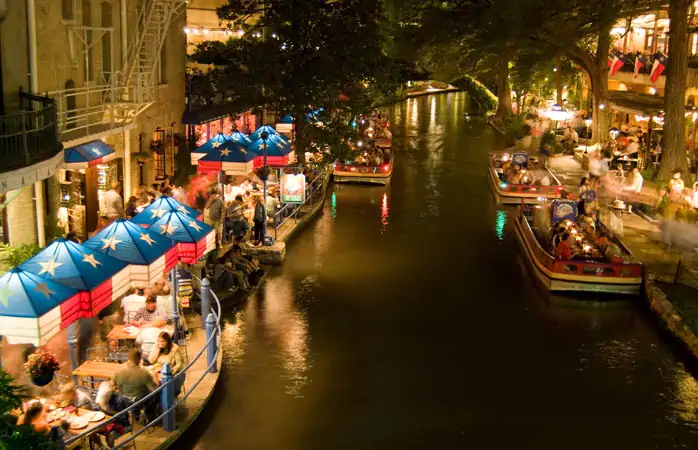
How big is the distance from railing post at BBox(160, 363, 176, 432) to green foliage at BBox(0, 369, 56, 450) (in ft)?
9.57

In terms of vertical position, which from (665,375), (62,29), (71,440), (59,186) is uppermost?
(62,29)

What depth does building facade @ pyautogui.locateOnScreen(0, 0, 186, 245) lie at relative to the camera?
1417 centimetres

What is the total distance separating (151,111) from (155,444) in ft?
52.5

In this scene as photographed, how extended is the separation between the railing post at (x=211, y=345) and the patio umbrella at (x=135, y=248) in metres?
1.17

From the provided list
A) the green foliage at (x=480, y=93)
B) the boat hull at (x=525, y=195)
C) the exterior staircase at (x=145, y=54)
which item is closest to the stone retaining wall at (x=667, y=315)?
the boat hull at (x=525, y=195)

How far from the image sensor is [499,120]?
6225 centimetres

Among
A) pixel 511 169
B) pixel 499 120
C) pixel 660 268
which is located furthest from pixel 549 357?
pixel 499 120

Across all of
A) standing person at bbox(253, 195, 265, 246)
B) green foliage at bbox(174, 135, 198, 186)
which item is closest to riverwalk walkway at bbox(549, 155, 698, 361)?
standing person at bbox(253, 195, 265, 246)

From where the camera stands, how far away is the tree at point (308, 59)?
2708 centimetres

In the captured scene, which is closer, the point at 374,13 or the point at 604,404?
the point at 604,404

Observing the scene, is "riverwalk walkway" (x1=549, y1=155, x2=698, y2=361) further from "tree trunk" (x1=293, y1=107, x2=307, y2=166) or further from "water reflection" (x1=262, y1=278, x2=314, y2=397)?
"tree trunk" (x1=293, y1=107, x2=307, y2=166)

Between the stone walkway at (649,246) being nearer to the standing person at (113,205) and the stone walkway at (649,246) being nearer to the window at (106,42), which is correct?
the standing person at (113,205)

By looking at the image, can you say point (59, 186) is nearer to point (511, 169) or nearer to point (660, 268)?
point (660, 268)

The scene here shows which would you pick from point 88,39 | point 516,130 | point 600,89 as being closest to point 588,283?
point 88,39
